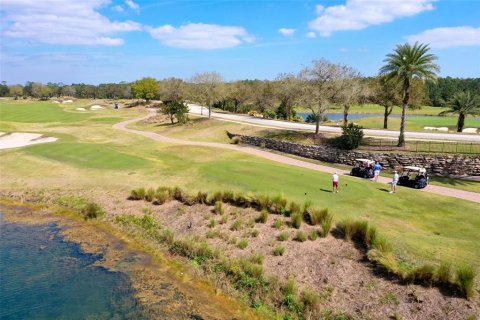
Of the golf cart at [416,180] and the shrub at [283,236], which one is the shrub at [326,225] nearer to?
the shrub at [283,236]

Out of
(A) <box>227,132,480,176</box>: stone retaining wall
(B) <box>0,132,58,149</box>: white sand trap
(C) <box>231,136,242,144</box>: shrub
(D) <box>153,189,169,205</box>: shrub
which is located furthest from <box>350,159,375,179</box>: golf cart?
(B) <box>0,132,58,149</box>: white sand trap

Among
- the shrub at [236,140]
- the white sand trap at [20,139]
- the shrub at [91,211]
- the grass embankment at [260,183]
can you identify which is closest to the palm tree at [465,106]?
the shrub at [236,140]

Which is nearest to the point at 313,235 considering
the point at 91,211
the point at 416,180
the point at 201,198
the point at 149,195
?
the point at 201,198

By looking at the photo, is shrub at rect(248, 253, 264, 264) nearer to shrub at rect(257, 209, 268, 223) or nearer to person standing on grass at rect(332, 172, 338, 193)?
shrub at rect(257, 209, 268, 223)

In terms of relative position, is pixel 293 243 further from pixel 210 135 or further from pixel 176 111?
pixel 176 111

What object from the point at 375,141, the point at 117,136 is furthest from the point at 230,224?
the point at 117,136
